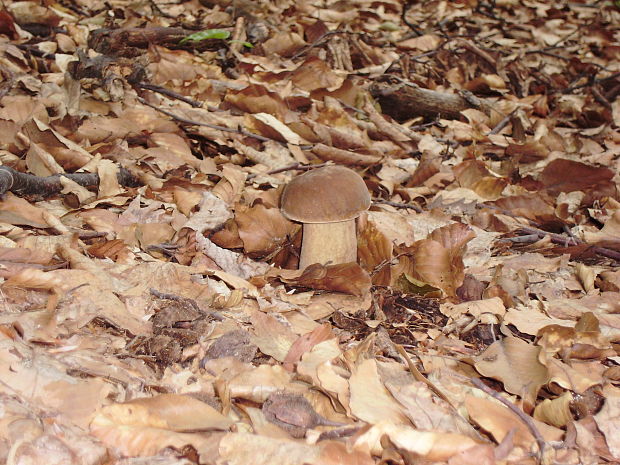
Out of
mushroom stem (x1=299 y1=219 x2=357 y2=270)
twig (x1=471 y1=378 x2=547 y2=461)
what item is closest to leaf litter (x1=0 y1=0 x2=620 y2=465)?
twig (x1=471 y1=378 x2=547 y2=461)

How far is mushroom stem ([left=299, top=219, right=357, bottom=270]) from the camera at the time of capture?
7.77 feet

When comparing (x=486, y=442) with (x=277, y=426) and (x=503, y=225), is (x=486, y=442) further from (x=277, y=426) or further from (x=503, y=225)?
(x=503, y=225)

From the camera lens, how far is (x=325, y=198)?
2.20 m

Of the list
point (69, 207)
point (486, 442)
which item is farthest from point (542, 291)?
point (69, 207)

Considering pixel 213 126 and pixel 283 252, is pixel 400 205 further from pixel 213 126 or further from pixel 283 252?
pixel 213 126

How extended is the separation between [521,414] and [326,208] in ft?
3.42

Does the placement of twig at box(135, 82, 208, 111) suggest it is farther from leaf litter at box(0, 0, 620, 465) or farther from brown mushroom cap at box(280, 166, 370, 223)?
brown mushroom cap at box(280, 166, 370, 223)

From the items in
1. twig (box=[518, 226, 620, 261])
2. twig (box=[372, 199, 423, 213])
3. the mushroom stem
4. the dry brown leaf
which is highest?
the dry brown leaf

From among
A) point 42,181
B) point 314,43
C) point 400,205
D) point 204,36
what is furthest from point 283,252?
point 314,43

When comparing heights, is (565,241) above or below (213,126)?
below

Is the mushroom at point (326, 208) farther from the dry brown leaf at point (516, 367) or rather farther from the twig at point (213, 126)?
the twig at point (213, 126)

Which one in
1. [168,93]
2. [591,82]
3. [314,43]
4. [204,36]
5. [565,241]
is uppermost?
[204,36]

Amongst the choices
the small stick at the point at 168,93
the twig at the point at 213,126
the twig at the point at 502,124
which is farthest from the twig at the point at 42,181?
the twig at the point at 502,124

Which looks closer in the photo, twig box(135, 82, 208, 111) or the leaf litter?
the leaf litter
